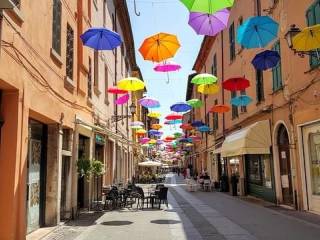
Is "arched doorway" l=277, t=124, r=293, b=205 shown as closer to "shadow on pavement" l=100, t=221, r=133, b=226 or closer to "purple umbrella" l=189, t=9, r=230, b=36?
"shadow on pavement" l=100, t=221, r=133, b=226

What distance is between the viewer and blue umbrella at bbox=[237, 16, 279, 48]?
1299 centimetres

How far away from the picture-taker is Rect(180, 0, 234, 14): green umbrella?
10.0 metres

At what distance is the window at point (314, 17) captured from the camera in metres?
13.7

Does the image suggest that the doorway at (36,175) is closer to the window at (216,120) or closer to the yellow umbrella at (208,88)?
the yellow umbrella at (208,88)

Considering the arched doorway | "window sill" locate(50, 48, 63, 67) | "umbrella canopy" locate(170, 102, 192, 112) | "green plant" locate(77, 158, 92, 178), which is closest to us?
"window sill" locate(50, 48, 63, 67)

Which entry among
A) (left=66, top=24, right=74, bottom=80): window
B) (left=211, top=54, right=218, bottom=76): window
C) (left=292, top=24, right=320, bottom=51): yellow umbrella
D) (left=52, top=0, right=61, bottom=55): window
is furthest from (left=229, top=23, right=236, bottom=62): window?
(left=52, top=0, right=61, bottom=55): window

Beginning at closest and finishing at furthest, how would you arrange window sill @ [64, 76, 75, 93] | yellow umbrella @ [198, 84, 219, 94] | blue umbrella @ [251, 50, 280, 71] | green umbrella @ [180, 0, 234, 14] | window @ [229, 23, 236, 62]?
green umbrella @ [180, 0, 234, 14] → window sill @ [64, 76, 75, 93] → blue umbrella @ [251, 50, 280, 71] → yellow umbrella @ [198, 84, 219, 94] → window @ [229, 23, 236, 62]

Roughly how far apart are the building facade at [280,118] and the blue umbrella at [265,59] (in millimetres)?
934

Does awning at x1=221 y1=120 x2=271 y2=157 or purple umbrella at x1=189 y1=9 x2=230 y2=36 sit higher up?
purple umbrella at x1=189 y1=9 x2=230 y2=36

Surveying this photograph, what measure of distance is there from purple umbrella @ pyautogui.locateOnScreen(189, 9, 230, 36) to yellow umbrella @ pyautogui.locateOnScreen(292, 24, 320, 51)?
2128mm

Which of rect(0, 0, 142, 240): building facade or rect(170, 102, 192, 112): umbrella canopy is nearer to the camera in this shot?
rect(0, 0, 142, 240): building facade

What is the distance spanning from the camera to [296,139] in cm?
1593

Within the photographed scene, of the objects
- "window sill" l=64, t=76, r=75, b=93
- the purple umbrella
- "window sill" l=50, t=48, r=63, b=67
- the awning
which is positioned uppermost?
the purple umbrella

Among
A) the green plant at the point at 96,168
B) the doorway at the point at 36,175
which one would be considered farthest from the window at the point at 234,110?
the doorway at the point at 36,175
